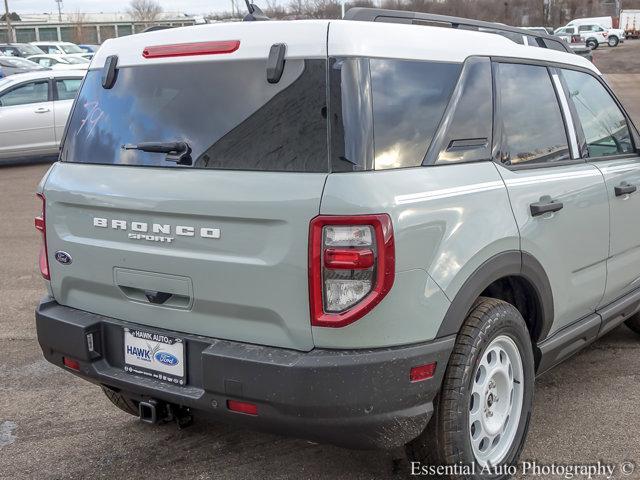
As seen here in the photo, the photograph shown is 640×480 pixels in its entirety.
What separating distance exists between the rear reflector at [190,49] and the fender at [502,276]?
51.6 inches

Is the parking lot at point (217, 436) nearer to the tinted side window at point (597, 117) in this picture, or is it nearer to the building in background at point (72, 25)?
the tinted side window at point (597, 117)

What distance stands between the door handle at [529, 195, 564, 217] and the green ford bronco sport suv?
14 mm

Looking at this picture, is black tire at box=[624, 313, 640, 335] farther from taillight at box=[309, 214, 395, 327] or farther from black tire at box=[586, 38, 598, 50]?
black tire at box=[586, 38, 598, 50]

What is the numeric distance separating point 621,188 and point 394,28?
6.04 feet

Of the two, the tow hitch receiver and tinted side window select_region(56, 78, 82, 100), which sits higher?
tinted side window select_region(56, 78, 82, 100)

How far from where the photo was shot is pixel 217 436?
3650mm

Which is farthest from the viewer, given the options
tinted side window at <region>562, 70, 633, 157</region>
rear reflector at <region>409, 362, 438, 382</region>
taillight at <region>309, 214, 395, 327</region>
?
tinted side window at <region>562, 70, 633, 157</region>

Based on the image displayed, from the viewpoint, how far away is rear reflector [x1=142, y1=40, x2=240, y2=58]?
2811mm

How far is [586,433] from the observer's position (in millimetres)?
3568

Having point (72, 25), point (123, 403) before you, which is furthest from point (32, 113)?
point (72, 25)

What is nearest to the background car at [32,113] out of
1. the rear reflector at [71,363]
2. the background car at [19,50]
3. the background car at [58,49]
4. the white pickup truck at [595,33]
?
the rear reflector at [71,363]

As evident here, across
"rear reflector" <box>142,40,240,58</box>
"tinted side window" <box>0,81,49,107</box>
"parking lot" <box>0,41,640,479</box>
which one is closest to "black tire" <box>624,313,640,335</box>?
"parking lot" <box>0,41,640,479</box>

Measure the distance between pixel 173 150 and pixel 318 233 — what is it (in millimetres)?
782

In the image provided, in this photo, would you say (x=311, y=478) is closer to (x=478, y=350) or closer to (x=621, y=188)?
(x=478, y=350)
